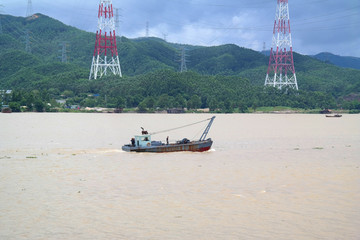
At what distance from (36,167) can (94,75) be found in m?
148

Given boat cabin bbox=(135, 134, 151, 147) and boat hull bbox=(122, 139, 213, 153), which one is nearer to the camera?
boat hull bbox=(122, 139, 213, 153)

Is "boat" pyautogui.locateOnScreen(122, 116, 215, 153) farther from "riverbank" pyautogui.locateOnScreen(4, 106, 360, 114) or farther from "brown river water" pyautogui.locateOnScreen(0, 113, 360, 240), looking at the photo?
"riverbank" pyautogui.locateOnScreen(4, 106, 360, 114)

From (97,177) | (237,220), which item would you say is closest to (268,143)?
(97,177)

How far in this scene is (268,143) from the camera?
51.1 meters

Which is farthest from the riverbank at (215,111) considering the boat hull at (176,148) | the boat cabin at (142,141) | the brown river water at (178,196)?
the brown river water at (178,196)

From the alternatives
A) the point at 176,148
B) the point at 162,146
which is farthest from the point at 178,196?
the point at 176,148

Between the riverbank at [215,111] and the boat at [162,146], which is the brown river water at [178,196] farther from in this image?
the riverbank at [215,111]

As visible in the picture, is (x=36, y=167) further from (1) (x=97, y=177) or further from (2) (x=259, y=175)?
(2) (x=259, y=175)

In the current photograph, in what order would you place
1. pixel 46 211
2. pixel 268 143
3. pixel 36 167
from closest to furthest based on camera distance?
pixel 46 211
pixel 36 167
pixel 268 143

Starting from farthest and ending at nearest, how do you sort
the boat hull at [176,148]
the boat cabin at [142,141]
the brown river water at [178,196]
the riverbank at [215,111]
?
the riverbank at [215,111], the boat cabin at [142,141], the boat hull at [176,148], the brown river water at [178,196]

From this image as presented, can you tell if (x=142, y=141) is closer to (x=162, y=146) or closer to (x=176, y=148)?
(x=162, y=146)

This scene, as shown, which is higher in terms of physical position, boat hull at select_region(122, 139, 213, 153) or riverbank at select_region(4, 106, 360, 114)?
riverbank at select_region(4, 106, 360, 114)

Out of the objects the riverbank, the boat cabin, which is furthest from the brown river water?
the riverbank

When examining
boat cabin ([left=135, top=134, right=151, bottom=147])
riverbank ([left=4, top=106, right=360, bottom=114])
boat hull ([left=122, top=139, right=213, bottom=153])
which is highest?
riverbank ([left=4, top=106, right=360, bottom=114])
